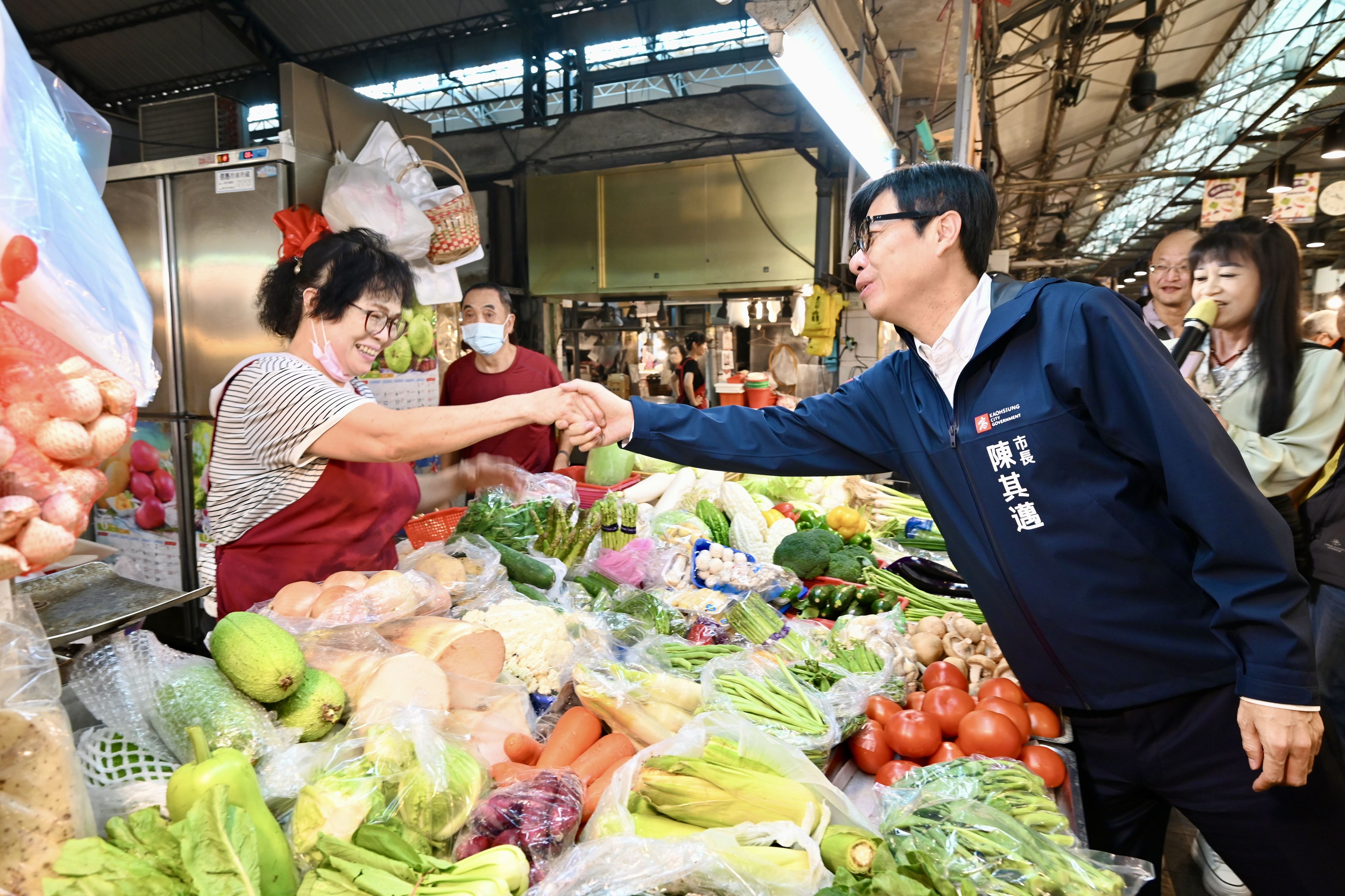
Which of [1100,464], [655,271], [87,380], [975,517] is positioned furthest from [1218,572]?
[655,271]

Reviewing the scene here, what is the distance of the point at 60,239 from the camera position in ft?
3.38

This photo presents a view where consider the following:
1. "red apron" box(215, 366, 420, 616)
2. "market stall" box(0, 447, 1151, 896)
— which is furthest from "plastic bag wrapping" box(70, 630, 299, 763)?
"red apron" box(215, 366, 420, 616)

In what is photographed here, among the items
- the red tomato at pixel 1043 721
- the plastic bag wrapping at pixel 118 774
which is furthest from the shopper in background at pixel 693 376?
the plastic bag wrapping at pixel 118 774

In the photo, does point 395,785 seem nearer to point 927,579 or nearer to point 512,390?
point 927,579

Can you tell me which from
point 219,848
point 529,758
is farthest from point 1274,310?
Answer: point 219,848

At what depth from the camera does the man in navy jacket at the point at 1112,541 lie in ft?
5.08

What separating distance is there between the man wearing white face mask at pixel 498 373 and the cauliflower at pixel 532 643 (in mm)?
2698

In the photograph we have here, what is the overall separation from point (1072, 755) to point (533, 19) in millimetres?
9010

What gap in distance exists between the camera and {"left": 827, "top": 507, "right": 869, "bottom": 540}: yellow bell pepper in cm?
427

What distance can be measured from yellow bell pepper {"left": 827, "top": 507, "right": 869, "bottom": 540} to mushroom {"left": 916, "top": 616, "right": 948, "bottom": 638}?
5.12 feet

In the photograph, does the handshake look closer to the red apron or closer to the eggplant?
the red apron

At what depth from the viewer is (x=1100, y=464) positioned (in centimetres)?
173

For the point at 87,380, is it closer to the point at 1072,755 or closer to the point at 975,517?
the point at 975,517

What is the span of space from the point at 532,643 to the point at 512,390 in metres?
3.27
